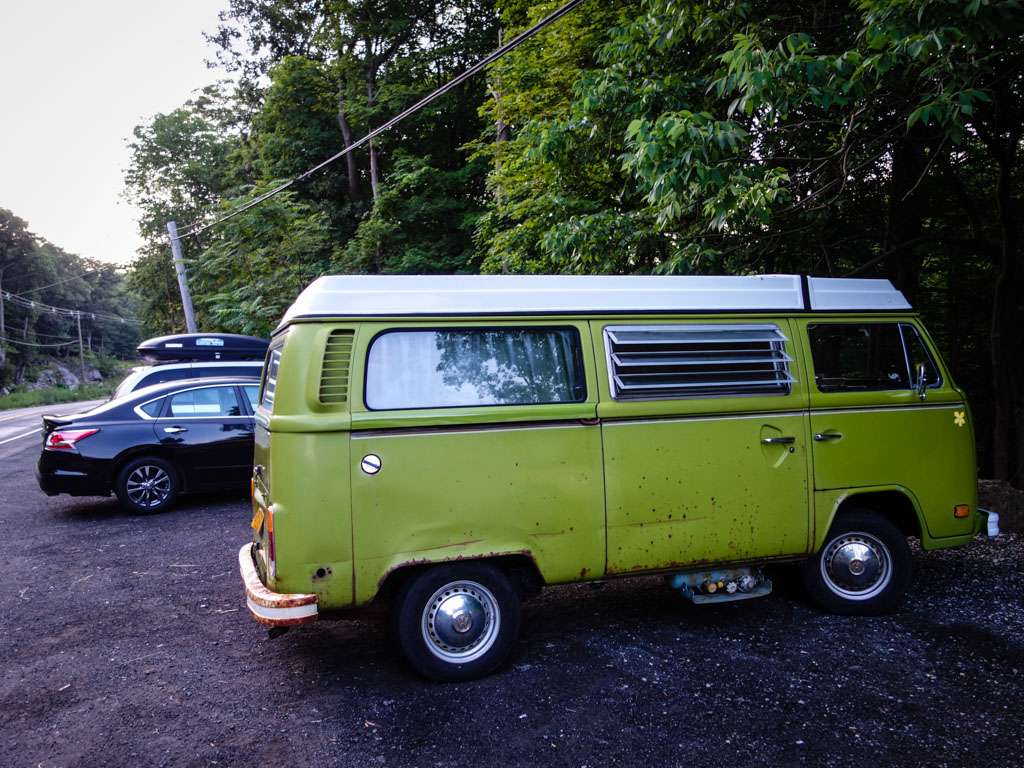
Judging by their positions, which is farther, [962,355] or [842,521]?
[962,355]

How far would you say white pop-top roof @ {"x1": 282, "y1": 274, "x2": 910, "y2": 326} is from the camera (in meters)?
3.89

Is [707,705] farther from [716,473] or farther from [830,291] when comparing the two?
[830,291]

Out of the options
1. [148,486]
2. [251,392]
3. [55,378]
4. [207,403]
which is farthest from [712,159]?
[55,378]

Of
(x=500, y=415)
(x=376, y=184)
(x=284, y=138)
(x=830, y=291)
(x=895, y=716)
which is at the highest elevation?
(x=284, y=138)

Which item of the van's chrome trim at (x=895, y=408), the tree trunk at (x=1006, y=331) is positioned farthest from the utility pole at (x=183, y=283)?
the tree trunk at (x=1006, y=331)

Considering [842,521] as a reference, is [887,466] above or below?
above

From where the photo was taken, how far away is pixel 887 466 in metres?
4.70

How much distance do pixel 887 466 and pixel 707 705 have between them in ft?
7.12

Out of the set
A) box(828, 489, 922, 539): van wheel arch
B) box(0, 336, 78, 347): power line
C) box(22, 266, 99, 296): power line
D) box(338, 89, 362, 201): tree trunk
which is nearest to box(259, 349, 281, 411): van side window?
box(828, 489, 922, 539): van wheel arch

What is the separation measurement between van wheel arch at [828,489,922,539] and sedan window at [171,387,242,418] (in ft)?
24.0

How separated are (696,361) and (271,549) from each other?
2.80 meters

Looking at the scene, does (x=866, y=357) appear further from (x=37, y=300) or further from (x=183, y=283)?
(x=37, y=300)

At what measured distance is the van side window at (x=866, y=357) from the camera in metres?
4.73

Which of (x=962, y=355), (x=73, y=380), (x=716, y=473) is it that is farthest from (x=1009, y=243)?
(x=73, y=380)
